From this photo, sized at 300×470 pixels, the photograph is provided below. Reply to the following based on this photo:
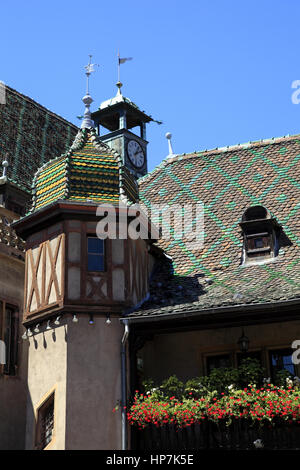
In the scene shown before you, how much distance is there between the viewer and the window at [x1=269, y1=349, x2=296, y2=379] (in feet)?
48.8

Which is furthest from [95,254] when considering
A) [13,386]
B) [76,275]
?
[13,386]

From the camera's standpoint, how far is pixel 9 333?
1766cm

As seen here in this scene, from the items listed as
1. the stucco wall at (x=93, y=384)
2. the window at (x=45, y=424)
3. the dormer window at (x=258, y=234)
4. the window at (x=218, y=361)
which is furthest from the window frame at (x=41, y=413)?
the dormer window at (x=258, y=234)

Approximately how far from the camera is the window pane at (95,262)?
15.4m

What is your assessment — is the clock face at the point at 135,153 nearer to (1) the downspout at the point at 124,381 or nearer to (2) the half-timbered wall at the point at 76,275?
(2) the half-timbered wall at the point at 76,275

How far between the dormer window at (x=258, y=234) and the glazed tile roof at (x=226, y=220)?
20cm

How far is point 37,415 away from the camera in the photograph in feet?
47.9

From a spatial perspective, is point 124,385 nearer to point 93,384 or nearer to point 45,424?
point 93,384

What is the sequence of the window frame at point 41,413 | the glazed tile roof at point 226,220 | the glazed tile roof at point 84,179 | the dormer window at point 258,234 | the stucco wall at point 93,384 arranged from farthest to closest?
the dormer window at point 258,234 → the glazed tile roof at point 84,179 → the glazed tile roof at point 226,220 → the window frame at point 41,413 → the stucco wall at point 93,384

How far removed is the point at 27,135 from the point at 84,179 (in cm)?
634

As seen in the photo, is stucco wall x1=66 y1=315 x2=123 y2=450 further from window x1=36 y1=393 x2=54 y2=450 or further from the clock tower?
the clock tower

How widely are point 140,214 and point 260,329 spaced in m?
3.40

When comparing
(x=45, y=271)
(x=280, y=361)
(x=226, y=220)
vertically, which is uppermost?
(x=226, y=220)

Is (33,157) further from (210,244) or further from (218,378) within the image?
(218,378)
